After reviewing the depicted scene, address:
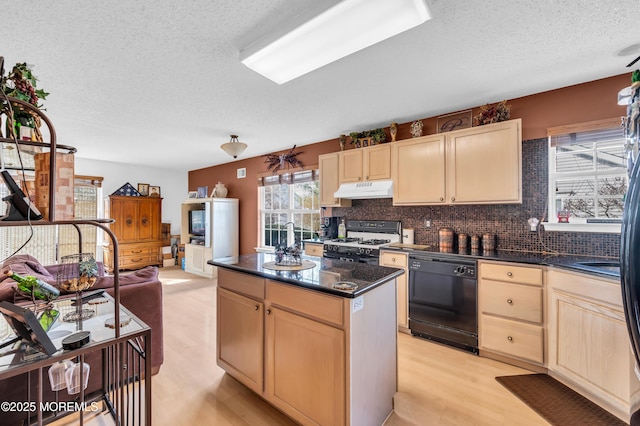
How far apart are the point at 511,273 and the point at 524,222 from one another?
71cm

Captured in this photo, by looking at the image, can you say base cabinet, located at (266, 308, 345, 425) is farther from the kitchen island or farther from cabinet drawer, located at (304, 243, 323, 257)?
cabinet drawer, located at (304, 243, 323, 257)

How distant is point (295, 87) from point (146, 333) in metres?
2.25

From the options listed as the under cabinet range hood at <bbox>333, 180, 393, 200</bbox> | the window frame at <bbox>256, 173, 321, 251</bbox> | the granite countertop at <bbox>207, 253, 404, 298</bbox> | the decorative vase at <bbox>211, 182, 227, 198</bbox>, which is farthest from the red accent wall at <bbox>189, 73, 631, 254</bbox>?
the decorative vase at <bbox>211, 182, 227, 198</bbox>

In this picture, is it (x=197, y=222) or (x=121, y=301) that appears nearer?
(x=121, y=301)

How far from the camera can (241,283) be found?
2037mm

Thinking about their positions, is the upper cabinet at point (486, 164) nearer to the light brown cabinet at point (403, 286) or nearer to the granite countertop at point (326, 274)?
the light brown cabinet at point (403, 286)

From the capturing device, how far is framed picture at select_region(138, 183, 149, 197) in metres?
6.64

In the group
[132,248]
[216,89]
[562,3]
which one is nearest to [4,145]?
[216,89]

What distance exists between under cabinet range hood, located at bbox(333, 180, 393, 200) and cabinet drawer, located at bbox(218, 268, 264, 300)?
195cm

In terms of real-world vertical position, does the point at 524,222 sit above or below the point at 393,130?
below

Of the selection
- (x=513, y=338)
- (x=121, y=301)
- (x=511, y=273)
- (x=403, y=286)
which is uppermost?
(x=511, y=273)

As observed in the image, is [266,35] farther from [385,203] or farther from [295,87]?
[385,203]

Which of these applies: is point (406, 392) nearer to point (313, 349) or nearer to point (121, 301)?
point (313, 349)

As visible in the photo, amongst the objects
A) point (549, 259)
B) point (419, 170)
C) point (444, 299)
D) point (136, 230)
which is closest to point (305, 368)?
point (444, 299)
